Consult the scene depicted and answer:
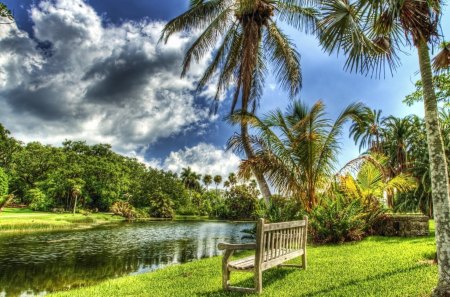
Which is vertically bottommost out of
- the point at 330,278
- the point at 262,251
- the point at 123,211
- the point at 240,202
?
the point at 123,211

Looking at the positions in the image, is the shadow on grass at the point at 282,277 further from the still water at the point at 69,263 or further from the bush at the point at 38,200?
the bush at the point at 38,200

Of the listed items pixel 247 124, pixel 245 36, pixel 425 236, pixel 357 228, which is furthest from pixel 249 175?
pixel 425 236

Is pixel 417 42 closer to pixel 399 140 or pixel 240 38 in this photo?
pixel 240 38

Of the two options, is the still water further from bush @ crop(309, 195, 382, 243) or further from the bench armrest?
the bench armrest

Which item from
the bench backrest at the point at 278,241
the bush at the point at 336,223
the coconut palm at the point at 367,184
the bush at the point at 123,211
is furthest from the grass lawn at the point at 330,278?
the bush at the point at 123,211

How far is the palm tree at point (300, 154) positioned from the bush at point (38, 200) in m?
52.8

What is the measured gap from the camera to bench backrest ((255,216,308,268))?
536 centimetres

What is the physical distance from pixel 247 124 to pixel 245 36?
3371 mm

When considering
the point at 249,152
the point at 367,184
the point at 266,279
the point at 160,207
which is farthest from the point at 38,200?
the point at 266,279

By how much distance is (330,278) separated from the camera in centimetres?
619

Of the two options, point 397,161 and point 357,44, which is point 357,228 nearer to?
point 357,44

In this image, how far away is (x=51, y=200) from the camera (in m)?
57.4

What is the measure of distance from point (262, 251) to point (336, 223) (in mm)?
6942

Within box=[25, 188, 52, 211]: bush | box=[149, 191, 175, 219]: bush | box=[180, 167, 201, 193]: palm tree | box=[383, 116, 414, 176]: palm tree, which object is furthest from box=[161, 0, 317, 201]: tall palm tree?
box=[180, 167, 201, 193]: palm tree
